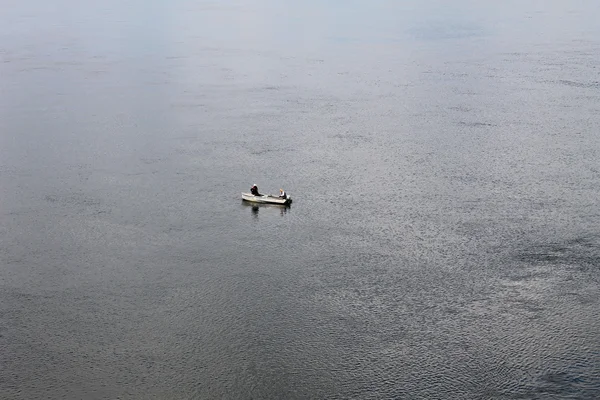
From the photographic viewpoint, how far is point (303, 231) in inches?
1388

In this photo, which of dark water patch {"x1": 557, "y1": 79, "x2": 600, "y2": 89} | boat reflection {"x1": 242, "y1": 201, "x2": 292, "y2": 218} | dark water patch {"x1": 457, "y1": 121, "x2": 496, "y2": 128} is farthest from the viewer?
dark water patch {"x1": 557, "y1": 79, "x2": 600, "y2": 89}

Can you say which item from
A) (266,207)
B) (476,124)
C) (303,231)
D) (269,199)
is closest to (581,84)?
(476,124)

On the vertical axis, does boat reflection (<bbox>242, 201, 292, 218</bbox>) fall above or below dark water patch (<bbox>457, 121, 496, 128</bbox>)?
below

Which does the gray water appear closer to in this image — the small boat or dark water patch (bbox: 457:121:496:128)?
dark water patch (bbox: 457:121:496:128)

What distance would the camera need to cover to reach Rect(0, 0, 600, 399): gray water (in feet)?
83.3

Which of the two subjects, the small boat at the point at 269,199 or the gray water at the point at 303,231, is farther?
the small boat at the point at 269,199

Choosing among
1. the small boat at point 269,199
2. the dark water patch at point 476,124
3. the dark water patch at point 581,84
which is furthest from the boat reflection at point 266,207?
the dark water patch at point 581,84

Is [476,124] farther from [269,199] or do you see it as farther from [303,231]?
[303,231]

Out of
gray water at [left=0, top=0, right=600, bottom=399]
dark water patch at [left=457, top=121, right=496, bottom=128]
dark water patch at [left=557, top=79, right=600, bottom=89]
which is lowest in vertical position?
gray water at [left=0, top=0, right=600, bottom=399]

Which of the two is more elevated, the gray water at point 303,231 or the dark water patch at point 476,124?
the dark water patch at point 476,124

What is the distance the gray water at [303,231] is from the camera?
2539cm

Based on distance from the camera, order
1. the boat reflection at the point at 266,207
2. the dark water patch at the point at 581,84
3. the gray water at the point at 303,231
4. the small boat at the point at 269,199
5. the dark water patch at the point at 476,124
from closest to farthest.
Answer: the gray water at the point at 303,231
the boat reflection at the point at 266,207
the small boat at the point at 269,199
the dark water patch at the point at 476,124
the dark water patch at the point at 581,84

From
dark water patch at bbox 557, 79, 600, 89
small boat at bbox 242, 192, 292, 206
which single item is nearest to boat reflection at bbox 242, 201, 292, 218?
small boat at bbox 242, 192, 292, 206

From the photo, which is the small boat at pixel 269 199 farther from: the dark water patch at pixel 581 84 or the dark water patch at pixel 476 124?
the dark water patch at pixel 581 84
